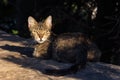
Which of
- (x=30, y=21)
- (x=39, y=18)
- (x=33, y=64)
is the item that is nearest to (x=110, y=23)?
(x=39, y=18)

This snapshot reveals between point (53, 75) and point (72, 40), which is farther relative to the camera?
point (72, 40)

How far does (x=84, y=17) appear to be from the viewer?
1464 cm

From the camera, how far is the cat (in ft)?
26.9

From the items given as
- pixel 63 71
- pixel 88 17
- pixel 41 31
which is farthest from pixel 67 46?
pixel 88 17

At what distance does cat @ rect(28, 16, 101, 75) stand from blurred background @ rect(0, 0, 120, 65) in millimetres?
3473

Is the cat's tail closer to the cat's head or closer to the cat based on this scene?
the cat

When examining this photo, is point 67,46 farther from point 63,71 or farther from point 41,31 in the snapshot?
point 63,71

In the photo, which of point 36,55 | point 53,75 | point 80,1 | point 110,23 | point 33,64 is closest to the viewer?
point 53,75

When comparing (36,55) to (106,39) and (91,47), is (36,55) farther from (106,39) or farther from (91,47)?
(106,39)

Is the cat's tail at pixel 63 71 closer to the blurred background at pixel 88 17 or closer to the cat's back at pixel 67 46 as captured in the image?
the cat's back at pixel 67 46

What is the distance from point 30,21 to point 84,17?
5408 mm

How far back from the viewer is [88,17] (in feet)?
45.7

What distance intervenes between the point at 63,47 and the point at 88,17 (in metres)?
5.54

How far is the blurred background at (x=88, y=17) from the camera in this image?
41.9 feet
